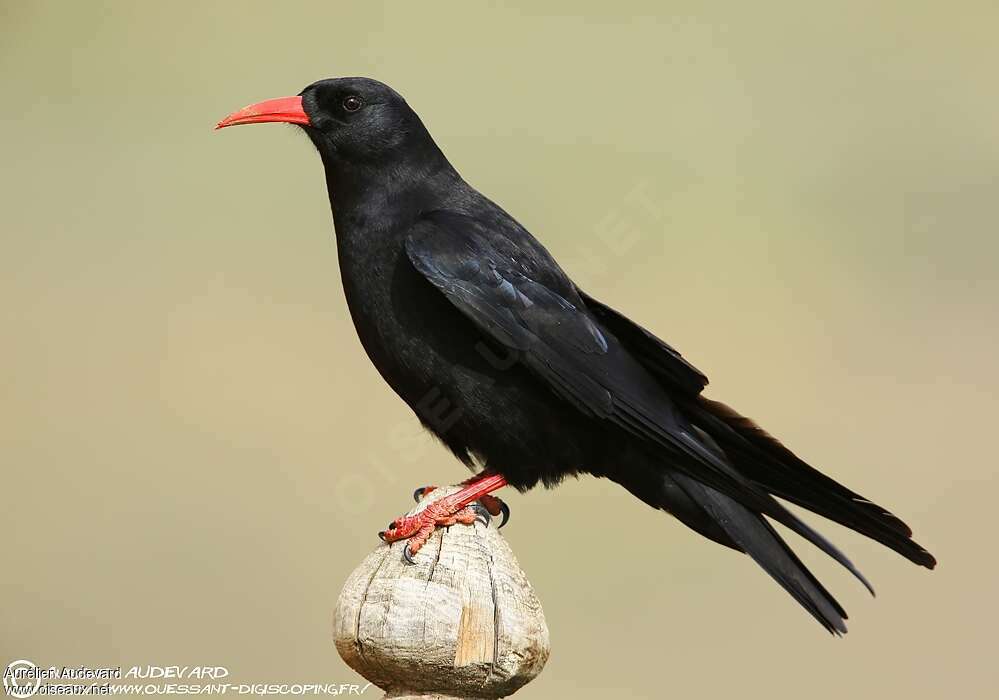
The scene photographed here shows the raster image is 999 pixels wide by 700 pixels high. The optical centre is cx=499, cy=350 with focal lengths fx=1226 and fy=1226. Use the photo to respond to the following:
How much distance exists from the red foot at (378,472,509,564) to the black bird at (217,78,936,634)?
2cm

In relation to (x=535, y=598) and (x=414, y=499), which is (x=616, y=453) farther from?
(x=535, y=598)

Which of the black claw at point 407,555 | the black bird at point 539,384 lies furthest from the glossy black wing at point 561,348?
the black claw at point 407,555

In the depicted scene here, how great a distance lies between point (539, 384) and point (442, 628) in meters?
1.38

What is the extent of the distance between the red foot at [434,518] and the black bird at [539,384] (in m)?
0.02

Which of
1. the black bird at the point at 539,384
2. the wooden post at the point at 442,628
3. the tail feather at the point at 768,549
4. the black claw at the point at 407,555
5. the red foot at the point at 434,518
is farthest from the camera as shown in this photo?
the black bird at the point at 539,384

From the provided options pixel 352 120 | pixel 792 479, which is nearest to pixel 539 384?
pixel 792 479

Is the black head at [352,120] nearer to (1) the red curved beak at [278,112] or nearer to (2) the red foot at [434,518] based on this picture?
(1) the red curved beak at [278,112]

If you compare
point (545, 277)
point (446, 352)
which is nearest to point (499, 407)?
point (446, 352)

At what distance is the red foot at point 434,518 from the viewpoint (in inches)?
146

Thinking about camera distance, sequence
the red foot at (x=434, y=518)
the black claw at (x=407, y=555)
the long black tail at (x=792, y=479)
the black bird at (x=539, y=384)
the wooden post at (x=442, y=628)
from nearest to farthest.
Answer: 1. the wooden post at (x=442, y=628)
2. the black claw at (x=407, y=555)
3. the red foot at (x=434, y=518)
4. the long black tail at (x=792, y=479)
5. the black bird at (x=539, y=384)

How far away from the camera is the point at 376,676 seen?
3404mm

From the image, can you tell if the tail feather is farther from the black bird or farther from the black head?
the black head

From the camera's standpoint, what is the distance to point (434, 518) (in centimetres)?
389

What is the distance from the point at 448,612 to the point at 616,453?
1.40 metres
